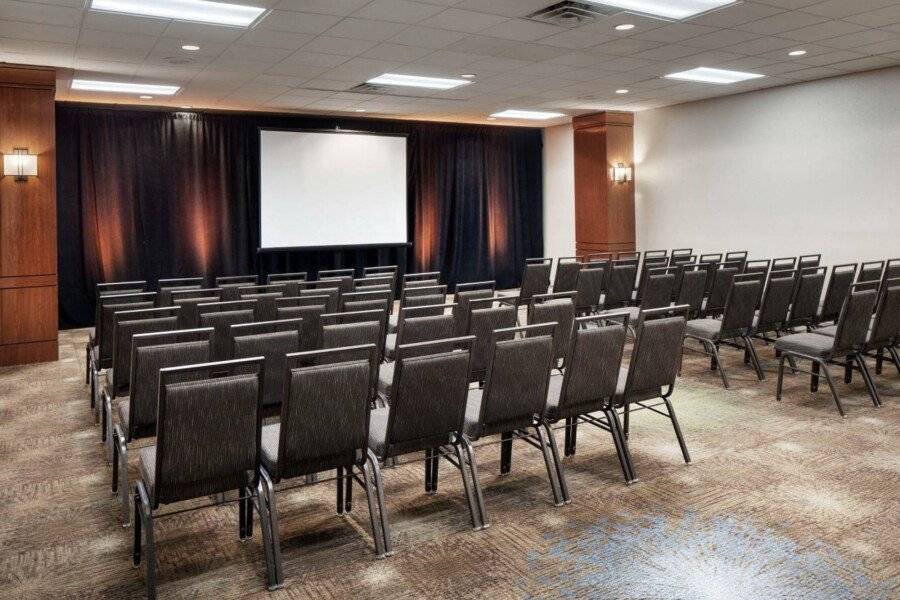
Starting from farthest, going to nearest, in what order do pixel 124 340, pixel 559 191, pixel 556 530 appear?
pixel 559 191 < pixel 124 340 < pixel 556 530

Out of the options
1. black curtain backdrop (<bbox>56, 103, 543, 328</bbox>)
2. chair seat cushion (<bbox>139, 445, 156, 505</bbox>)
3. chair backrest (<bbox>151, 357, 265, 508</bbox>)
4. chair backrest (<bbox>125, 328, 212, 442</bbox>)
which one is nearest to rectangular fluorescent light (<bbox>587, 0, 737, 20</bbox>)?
chair backrest (<bbox>125, 328, 212, 442</bbox>)

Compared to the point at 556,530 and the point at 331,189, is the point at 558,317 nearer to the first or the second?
the point at 556,530

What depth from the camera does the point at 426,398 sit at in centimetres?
327

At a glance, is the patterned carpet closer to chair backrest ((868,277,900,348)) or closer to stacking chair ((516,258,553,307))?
chair backrest ((868,277,900,348))

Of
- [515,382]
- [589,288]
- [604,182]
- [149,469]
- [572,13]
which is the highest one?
[572,13]

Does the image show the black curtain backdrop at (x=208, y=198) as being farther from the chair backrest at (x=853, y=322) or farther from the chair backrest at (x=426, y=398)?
the chair backrest at (x=426, y=398)

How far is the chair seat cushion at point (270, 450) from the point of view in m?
3.09

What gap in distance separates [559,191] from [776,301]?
835 centimetres

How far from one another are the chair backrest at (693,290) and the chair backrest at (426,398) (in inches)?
162

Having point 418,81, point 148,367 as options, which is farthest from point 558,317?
point 418,81

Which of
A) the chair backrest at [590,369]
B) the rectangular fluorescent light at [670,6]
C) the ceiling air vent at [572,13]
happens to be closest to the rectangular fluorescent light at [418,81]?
the ceiling air vent at [572,13]

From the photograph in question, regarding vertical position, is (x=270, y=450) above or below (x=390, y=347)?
below

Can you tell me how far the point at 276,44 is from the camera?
6922 mm

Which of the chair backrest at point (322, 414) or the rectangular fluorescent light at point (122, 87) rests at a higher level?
the rectangular fluorescent light at point (122, 87)
